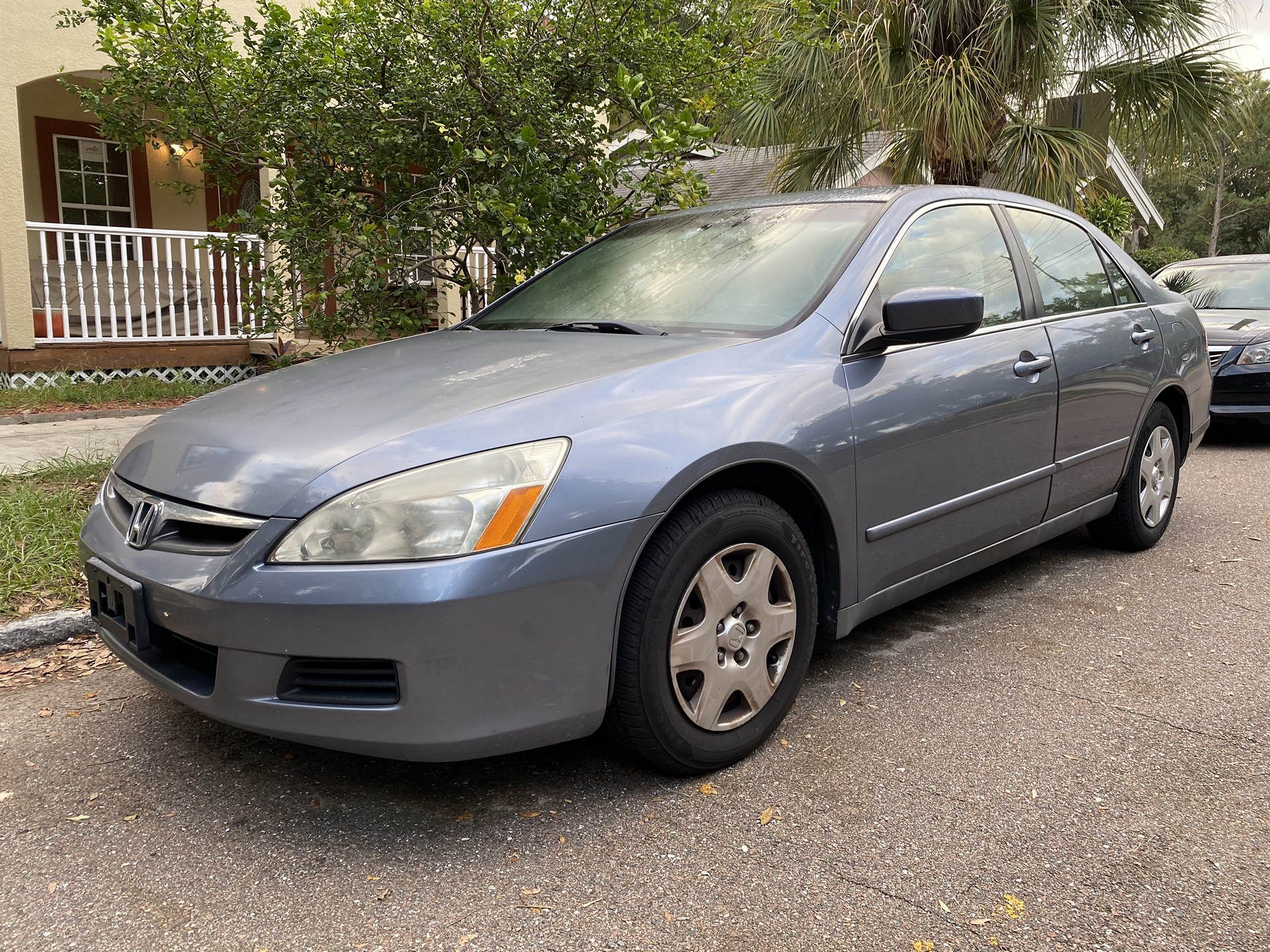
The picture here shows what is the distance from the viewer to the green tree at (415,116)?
192 inches

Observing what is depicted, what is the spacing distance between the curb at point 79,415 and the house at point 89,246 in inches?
42.1

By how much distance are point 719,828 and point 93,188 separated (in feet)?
38.4

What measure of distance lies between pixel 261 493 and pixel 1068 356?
9.54 feet

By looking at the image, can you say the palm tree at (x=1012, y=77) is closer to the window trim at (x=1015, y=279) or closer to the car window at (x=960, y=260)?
the window trim at (x=1015, y=279)

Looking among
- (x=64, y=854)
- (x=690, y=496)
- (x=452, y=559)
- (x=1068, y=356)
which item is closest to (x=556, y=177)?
(x=1068, y=356)

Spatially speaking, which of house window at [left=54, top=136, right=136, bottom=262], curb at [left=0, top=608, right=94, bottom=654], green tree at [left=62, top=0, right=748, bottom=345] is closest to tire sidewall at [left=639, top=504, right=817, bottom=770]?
curb at [left=0, top=608, right=94, bottom=654]

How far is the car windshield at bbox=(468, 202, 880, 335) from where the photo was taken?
3.06 metres

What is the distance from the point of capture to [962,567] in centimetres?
343

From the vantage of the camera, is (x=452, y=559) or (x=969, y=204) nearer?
(x=452, y=559)

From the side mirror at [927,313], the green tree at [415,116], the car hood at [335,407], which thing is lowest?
the car hood at [335,407]

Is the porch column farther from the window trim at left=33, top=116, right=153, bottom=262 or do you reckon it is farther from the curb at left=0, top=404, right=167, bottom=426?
the window trim at left=33, top=116, right=153, bottom=262

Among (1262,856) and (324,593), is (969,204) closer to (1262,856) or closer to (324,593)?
(1262,856)

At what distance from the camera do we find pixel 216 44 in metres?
4.96

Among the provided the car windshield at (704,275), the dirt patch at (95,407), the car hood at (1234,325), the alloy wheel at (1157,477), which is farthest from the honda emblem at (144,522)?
the car hood at (1234,325)
